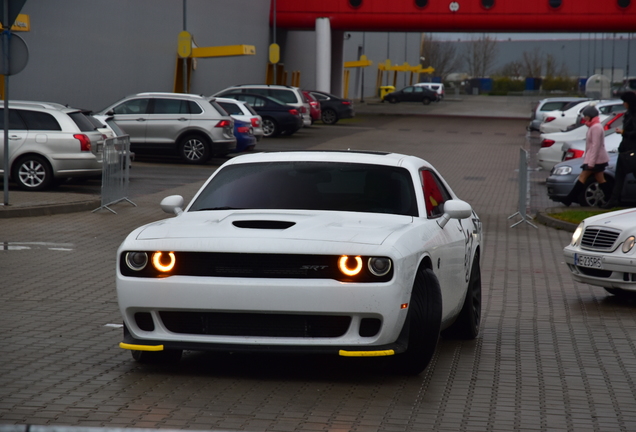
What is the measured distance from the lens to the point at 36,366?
6672mm

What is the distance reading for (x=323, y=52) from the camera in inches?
2096

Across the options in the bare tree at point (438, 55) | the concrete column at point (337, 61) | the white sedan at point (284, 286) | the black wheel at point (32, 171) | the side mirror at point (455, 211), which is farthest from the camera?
the bare tree at point (438, 55)

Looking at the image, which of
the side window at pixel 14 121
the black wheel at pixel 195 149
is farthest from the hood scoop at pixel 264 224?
the black wheel at pixel 195 149

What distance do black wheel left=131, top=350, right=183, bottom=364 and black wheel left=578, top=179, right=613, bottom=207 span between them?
13.3 meters

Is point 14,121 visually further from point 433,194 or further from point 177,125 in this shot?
point 433,194

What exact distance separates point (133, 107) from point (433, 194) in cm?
2016

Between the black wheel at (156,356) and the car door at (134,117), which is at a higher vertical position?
the car door at (134,117)

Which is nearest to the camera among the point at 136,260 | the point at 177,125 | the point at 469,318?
the point at 136,260

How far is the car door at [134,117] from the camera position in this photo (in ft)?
87.5

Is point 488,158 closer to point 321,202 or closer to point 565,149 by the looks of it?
point 565,149

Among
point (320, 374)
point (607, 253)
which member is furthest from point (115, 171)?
point (320, 374)

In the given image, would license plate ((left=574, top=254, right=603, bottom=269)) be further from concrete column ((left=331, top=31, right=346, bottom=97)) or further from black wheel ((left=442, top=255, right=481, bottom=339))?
concrete column ((left=331, top=31, right=346, bottom=97))

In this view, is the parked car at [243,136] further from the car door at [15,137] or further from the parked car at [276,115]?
the car door at [15,137]

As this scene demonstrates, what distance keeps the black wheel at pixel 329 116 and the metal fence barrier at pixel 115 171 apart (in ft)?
103
